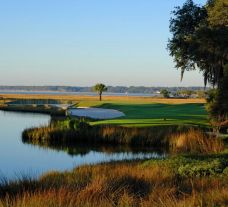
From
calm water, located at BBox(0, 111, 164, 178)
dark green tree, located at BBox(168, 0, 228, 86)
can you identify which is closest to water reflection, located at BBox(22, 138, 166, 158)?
calm water, located at BBox(0, 111, 164, 178)

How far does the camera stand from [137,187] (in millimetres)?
12148

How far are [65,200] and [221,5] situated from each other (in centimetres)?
3077

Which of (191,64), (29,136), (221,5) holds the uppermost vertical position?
(221,5)

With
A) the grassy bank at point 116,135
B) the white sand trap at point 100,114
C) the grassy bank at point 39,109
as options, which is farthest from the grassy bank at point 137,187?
the grassy bank at point 39,109

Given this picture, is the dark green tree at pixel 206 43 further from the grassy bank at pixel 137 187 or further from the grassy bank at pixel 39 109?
the grassy bank at pixel 39 109

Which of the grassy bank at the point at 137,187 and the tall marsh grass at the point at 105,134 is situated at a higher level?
the grassy bank at the point at 137,187

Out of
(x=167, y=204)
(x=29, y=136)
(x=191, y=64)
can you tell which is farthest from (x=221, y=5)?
(x=167, y=204)

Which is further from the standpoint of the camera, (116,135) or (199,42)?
(199,42)

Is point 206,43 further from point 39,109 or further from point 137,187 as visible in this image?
point 39,109

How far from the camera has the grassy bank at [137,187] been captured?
9.07m

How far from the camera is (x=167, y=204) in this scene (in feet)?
28.5

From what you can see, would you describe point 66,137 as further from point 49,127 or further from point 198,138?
point 198,138

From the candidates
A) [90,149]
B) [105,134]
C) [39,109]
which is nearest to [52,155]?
[90,149]

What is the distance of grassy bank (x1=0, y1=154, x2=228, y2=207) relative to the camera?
9.07 meters
